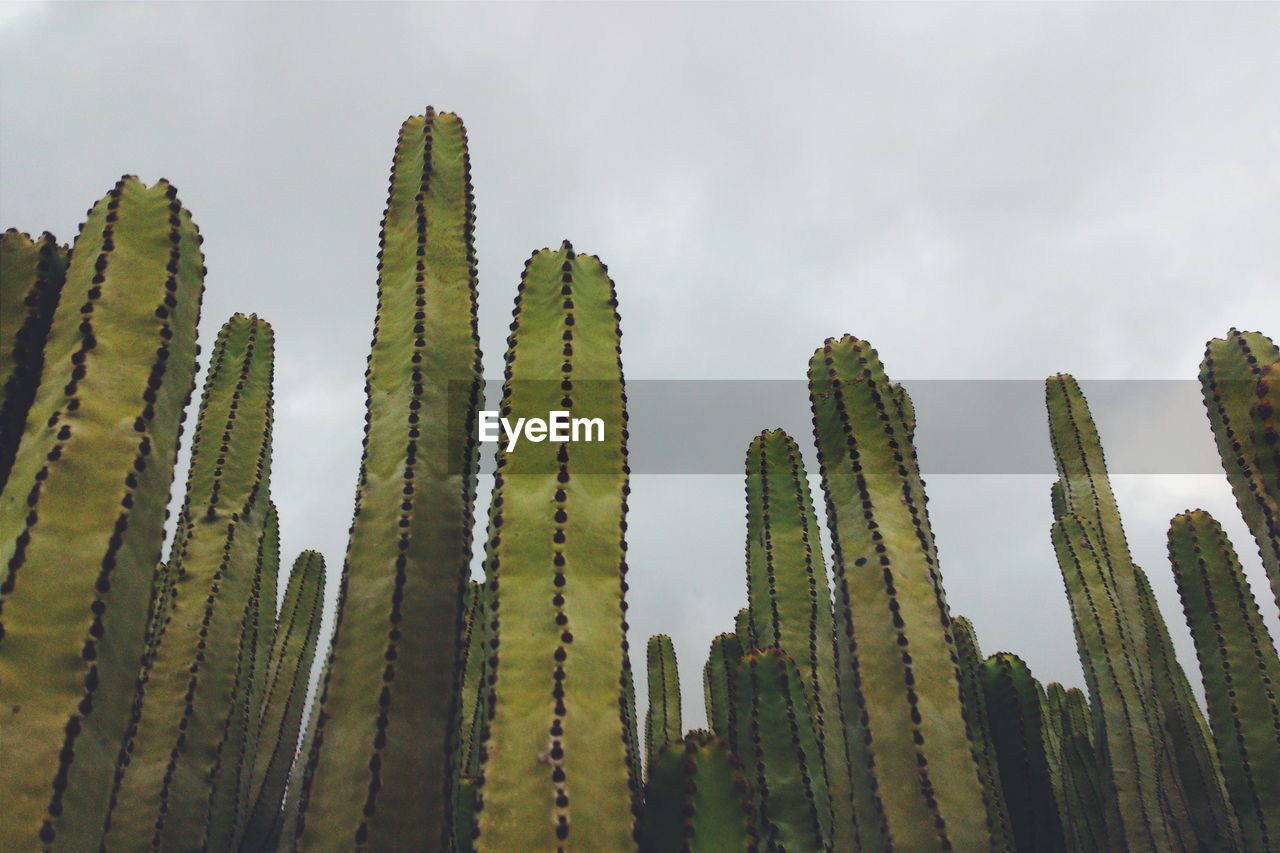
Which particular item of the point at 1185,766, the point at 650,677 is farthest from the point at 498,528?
the point at 650,677

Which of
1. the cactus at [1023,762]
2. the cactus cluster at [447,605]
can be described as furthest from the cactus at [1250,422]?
the cactus at [1023,762]

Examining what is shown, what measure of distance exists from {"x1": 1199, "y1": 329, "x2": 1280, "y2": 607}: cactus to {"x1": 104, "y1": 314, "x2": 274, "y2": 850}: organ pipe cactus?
3.77 metres

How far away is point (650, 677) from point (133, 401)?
7.68 meters

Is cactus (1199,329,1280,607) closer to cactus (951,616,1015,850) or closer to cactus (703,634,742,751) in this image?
cactus (951,616,1015,850)

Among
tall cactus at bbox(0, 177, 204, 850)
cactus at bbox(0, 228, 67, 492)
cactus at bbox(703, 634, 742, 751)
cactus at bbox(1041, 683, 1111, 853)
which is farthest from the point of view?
cactus at bbox(1041, 683, 1111, 853)

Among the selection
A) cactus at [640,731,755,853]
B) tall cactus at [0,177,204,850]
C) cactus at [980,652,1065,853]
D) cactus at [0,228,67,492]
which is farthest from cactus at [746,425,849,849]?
cactus at [0,228,67,492]

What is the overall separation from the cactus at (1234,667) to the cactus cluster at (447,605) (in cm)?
2

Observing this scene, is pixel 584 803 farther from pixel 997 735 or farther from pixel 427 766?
pixel 997 735

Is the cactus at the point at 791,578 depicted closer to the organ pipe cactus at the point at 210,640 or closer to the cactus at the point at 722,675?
the cactus at the point at 722,675

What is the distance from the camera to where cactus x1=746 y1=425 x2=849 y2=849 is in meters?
Answer: 4.32

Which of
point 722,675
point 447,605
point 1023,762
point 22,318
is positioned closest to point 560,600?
point 447,605

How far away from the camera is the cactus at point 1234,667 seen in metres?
4.25

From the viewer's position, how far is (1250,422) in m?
2.80

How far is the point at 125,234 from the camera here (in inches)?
98.7
